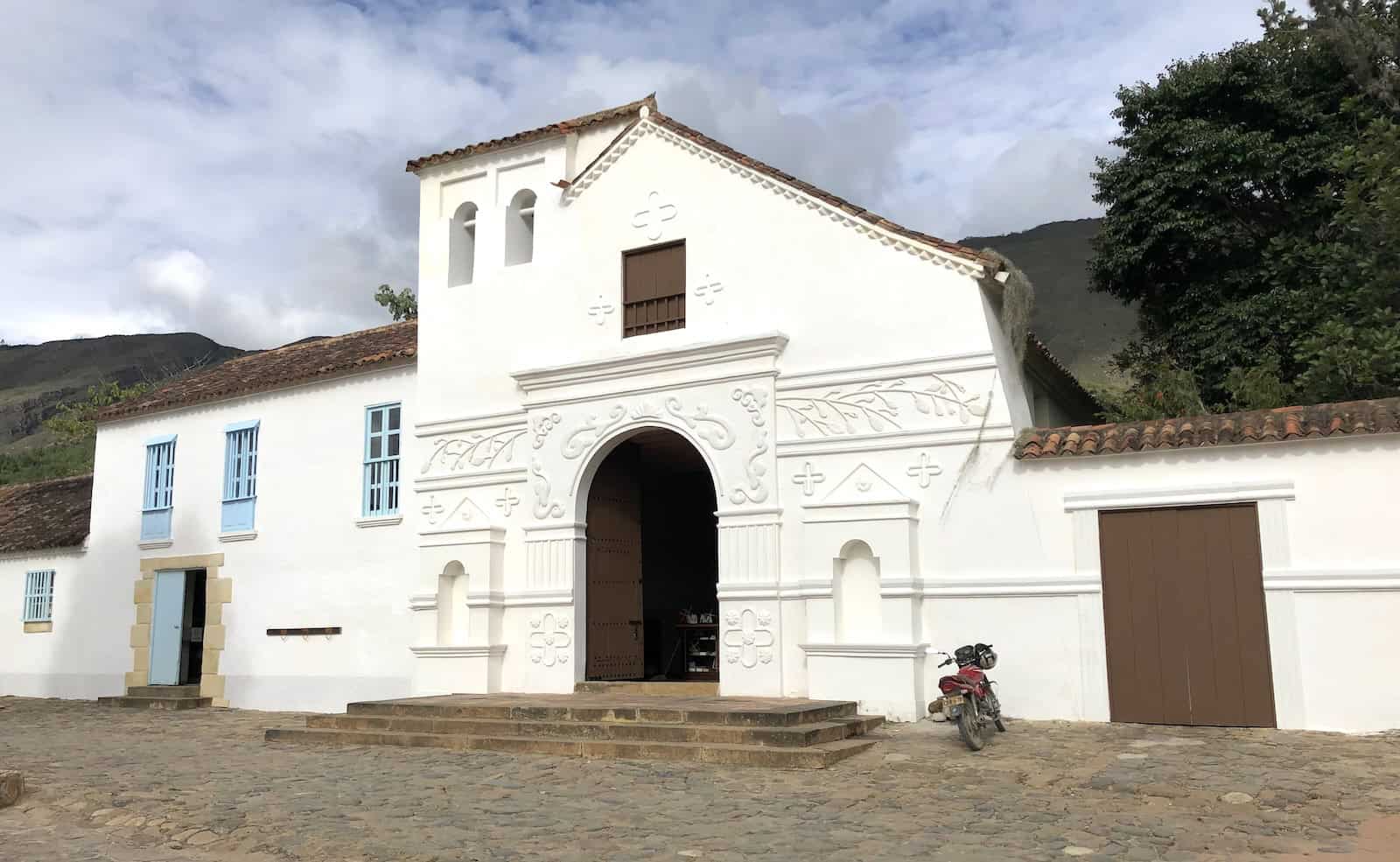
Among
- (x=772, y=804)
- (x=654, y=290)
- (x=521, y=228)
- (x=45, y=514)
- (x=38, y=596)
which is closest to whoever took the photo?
(x=772, y=804)

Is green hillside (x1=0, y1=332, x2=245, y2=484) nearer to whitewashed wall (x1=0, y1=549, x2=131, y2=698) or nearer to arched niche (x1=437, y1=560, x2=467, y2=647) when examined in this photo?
whitewashed wall (x1=0, y1=549, x2=131, y2=698)

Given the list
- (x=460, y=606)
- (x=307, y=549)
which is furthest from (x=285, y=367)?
(x=460, y=606)

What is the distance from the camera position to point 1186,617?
10094mm

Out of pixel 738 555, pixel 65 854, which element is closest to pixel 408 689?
pixel 738 555

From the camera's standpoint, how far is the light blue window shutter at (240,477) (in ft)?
53.6

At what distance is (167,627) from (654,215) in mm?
10042

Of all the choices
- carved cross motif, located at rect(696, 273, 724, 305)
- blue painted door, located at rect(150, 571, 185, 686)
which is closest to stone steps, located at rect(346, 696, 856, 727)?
carved cross motif, located at rect(696, 273, 724, 305)

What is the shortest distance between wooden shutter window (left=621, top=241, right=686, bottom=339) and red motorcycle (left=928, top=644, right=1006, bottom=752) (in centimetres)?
527

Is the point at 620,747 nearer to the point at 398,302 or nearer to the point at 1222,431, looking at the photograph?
Result: the point at 1222,431

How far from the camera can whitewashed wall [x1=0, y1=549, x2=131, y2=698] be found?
17.8m

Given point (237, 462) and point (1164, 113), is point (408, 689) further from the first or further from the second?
point (1164, 113)

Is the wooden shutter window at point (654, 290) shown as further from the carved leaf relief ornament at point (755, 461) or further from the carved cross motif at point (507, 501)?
the carved cross motif at point (507, 501)

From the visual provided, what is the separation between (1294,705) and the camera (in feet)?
31.4

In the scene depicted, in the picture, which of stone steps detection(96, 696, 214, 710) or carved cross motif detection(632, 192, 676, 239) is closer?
carved cross motif detection(632, 192, 676, 239)
